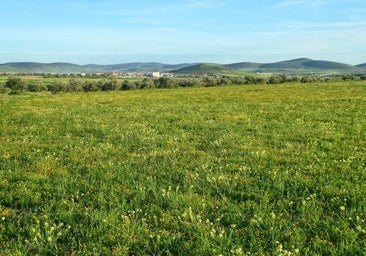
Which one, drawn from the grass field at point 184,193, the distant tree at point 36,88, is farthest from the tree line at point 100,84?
the grass field at point 184,193

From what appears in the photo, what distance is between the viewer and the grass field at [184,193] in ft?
24.2

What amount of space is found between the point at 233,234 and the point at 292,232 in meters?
1.19

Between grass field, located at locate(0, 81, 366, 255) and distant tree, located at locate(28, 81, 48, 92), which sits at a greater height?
grass field, located at locate(0, 81, 366, 255)

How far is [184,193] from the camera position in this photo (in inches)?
398

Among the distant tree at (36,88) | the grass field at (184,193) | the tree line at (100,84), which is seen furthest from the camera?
the tree line at (100,84)

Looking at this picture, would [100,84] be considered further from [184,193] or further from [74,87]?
[184,193]

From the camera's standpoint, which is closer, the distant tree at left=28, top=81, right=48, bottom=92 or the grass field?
the grass field

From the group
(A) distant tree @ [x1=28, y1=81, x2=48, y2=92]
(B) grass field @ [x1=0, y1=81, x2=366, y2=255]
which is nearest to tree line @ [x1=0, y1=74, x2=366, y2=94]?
(A) distant tree @ [x1=28, y1=81, x2=48, y2=92]

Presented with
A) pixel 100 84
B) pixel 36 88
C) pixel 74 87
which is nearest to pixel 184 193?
pixel 36 88

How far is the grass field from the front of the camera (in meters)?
7.39

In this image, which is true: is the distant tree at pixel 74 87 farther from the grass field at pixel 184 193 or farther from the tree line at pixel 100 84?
the grass field at pixel 184 193

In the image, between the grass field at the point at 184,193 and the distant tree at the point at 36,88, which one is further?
the distant tree at the point at 36,88

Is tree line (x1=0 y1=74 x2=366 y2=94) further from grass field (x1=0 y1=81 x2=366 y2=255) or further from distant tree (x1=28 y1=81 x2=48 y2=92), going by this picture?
grass field (x1=0 y1=81 x2=366 y2=255)

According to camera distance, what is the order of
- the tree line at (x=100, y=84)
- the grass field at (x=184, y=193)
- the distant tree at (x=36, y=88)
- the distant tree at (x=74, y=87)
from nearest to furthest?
the grass field at (x=184, y=193)
the distant tree at (x=36, y=88)
the tree line at (x=100, y=84)
the distant tree at (x=74, y=87)
